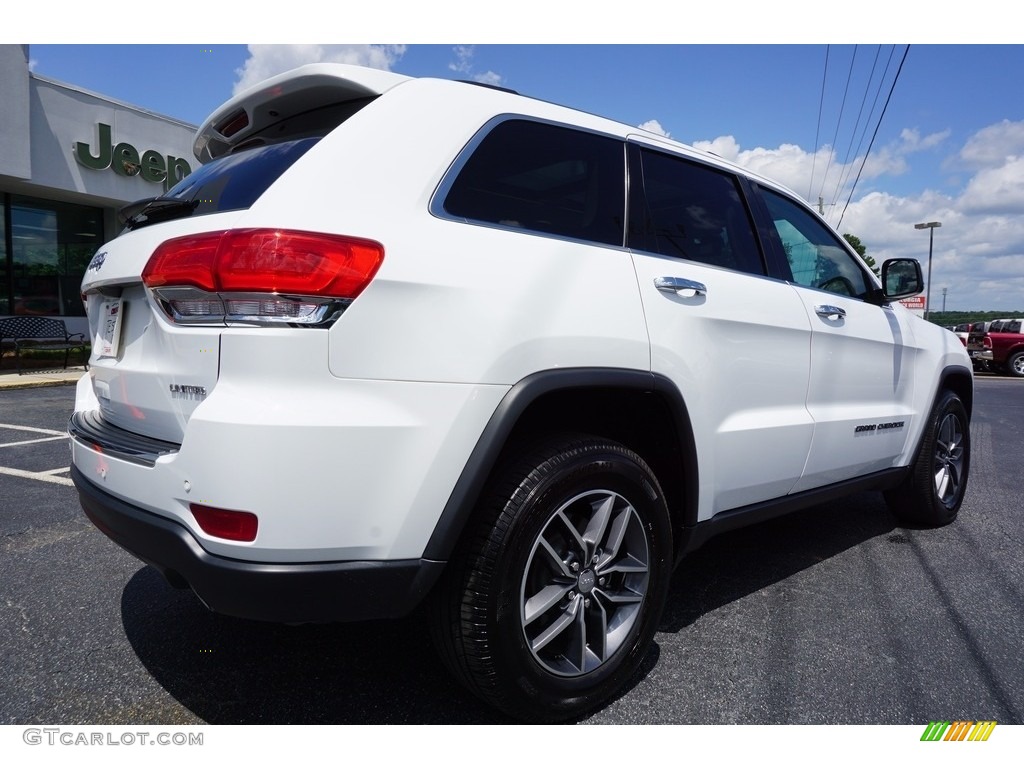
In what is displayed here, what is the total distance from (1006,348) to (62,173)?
24445 mm

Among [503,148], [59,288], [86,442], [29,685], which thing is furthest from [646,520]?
[59,288]

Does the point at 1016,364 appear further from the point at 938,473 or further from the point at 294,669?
the point at 294,669

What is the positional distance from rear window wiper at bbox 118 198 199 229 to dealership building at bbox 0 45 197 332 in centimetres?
1283

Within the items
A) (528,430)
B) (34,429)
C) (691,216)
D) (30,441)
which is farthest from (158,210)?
(34,429)

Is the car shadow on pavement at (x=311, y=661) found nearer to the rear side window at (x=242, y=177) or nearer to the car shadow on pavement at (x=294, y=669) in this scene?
the car shadow on pavement at (x=294, y=669)

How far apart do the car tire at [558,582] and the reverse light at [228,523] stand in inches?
20.9

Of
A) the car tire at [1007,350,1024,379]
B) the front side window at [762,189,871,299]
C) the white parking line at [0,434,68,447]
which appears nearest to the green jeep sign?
the white parking line at [0,434,68,447]

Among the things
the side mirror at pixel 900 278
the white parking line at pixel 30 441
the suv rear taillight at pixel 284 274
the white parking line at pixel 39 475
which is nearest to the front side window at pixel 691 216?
the suv rear taillight at pixel 284 274

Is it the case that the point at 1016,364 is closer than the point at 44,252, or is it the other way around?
the point at 44,252

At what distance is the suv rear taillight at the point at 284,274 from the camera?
67.1 inches

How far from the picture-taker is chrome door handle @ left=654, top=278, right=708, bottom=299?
2.38m

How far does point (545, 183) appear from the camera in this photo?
89.8 inches

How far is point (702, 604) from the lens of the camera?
3027 mm

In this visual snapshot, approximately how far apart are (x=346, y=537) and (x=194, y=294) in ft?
2.39
